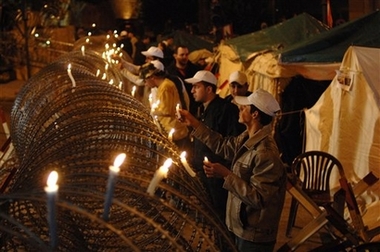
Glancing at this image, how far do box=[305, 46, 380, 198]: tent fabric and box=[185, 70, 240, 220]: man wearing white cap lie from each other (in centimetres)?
212

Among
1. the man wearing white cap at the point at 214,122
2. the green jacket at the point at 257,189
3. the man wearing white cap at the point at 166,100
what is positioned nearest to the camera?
the green jacket at the point at 257,189

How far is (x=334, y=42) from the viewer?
32.7 ft

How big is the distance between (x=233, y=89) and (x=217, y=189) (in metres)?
1.21

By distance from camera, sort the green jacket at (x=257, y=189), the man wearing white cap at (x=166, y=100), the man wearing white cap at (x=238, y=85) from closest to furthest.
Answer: the green jacket at (x=257, y=189) < the man wearing white cap at (x=238, y=85) < the man wearing white cap at (x=166, y=100)

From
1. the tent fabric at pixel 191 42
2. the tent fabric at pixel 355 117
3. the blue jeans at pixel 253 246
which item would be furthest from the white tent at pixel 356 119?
the tent fabric at pixel 191 42

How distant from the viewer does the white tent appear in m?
8.30

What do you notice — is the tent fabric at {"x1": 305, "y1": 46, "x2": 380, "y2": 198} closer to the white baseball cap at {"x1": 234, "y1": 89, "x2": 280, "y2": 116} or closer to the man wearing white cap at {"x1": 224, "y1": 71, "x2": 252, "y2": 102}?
the man wearing white cap at {"x1": 224, "y1": 71, "x2": 252, "y2": 102}

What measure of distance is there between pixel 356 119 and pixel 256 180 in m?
4.13

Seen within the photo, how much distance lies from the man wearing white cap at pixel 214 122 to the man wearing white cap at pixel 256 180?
4.60ft

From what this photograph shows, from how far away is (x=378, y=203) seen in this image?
832 centimetres

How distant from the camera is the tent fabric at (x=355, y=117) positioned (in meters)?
8.33

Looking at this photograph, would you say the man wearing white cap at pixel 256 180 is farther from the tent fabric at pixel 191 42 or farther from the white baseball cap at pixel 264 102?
the tent fabric at pixel 191 42

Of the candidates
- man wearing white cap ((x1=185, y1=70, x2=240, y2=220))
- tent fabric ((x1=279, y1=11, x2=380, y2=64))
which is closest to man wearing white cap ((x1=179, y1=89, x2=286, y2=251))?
man wearing white cap ((x1=185, y1=70, x2=240, y2=220))

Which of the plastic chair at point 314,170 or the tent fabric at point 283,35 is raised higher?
the tent fabric at point 283,35
